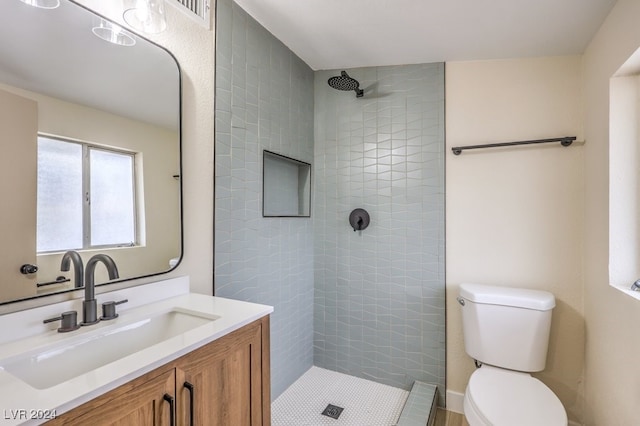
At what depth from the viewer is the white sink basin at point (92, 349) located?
0.87 m

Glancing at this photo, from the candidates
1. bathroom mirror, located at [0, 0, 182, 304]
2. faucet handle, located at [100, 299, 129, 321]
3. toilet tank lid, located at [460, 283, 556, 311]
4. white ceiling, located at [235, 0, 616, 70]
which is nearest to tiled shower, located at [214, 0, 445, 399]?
white ceiling, located at [235, 0, 616, 70]

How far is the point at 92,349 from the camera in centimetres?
101

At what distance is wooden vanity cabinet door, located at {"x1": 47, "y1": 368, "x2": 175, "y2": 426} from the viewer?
0.69 meters

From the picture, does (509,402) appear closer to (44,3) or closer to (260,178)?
(260,178)

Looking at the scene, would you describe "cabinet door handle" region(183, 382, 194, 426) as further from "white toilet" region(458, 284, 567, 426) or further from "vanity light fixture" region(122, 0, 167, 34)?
"vanity light fixture" region(122, 0, 167, 34)

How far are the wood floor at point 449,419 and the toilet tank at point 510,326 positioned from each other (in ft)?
1.54

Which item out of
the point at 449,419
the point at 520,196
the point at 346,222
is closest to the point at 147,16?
the point at 346,222

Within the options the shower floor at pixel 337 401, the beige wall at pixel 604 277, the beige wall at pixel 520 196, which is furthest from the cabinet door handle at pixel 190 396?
the beige wall at pixel 520 196

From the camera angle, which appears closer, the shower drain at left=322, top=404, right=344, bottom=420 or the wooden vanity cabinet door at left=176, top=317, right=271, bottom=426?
the wooden vanity cabinet door at left=176, top=317, right=271, bottom=426

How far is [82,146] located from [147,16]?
533 mm

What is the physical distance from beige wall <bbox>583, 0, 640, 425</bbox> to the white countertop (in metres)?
1.46

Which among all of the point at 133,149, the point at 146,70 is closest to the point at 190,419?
the point at 133,149

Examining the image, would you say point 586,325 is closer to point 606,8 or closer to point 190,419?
point 606,8

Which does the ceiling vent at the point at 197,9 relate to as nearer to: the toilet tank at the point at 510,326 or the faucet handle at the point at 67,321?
the faucet handle at the point at 67,321
